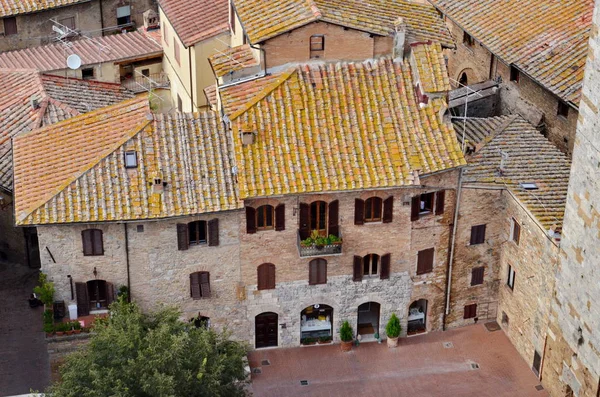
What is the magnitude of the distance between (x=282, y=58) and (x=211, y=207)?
7815 mm

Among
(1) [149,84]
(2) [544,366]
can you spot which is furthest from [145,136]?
(2) [544,366]

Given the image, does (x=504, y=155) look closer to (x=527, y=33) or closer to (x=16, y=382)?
(x=527, y=33)

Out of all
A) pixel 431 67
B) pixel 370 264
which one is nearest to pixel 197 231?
pixel 370 264

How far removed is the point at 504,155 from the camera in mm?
52750

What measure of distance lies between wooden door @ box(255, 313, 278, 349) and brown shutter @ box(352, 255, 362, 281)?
4.18 m

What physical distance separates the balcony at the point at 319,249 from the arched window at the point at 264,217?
1390mm

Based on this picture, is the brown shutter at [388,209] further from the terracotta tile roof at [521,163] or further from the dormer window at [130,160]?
the dormer window at [130,160]

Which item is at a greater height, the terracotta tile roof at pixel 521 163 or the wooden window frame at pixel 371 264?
the terracotta tile roof at pixel 521 163

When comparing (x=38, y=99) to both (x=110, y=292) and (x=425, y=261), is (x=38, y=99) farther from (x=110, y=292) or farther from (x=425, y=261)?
(x=425, y=261)

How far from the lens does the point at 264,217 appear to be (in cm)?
5019

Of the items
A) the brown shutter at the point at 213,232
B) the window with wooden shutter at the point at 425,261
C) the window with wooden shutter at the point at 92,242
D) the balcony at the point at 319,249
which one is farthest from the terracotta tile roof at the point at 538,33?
the window with wooden shutter at the point at 92,242

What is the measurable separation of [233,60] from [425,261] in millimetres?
12844

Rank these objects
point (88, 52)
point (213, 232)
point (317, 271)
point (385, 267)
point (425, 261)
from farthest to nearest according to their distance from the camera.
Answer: point (88, 52) < point (425, 261) < point (385, 267) < point (317, 271) < point (213, 232)

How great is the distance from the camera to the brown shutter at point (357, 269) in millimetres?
52062
